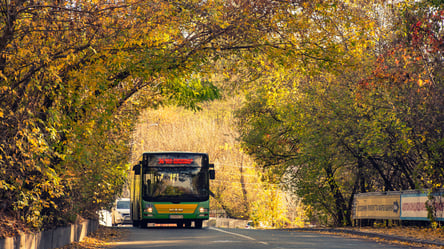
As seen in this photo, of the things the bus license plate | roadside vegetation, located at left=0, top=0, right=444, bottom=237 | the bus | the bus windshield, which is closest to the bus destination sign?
the bus

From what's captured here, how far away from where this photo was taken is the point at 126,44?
13000 mm

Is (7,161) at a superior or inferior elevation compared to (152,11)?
inferior

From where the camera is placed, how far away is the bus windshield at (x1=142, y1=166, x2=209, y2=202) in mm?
28672

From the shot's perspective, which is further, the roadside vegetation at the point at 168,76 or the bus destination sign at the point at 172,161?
the bus destination sign at the point at 172,161

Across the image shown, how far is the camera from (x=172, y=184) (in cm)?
2875

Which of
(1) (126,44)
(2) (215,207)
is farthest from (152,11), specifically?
(2) (215,207)

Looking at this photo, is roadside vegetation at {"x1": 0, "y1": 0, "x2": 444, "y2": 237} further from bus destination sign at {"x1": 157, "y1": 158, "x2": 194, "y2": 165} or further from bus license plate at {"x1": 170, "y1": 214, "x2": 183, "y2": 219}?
bus license plate at {"x1": 170, "y1": 214, "x2": 183, "y2": 219}

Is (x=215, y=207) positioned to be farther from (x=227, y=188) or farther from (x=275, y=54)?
(x=275, y=54)

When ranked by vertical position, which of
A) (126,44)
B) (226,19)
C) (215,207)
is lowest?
(215,207)

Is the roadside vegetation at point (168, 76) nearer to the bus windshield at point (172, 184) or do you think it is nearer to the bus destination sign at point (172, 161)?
the bus destination sign at point (172, 161)

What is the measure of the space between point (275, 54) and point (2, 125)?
6305mm

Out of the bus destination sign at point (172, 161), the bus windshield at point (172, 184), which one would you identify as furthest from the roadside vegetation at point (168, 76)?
the bus windshield at point (172, 184)

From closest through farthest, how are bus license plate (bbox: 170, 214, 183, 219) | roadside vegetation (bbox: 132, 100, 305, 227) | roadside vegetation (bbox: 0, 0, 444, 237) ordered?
roadside vegetation (bbox: 0, 0, 444, 237) < bus license plate (bbox: 170, 214, 183, 219) < roadside vegetation (bbox: 132, 100, 305, 227)

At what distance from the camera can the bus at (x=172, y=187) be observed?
28609 mm
